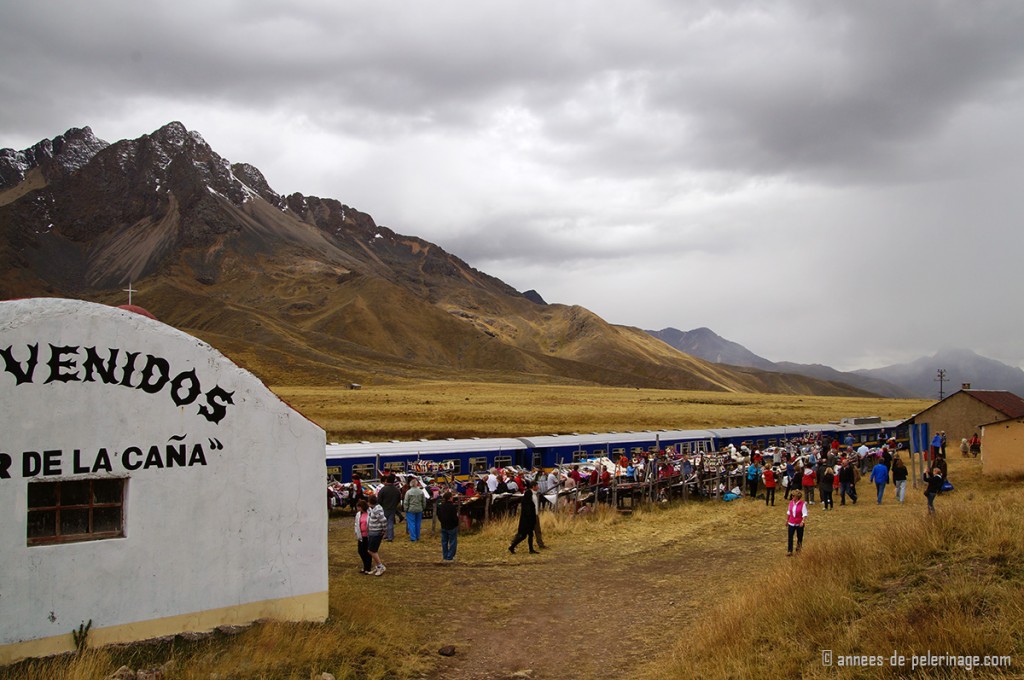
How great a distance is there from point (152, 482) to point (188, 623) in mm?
1908

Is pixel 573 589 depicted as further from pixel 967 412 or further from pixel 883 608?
pixel 967 412

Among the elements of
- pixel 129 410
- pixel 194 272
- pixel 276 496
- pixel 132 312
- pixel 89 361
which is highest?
pixel 194 272

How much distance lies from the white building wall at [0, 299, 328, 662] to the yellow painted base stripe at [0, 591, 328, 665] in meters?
0.02

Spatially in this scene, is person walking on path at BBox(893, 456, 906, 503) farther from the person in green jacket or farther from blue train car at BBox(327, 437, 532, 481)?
blue train car at BBox(327, 437, 532, 481)

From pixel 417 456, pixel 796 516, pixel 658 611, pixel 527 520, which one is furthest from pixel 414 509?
pixel 417 456

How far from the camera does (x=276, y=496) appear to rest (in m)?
10.7

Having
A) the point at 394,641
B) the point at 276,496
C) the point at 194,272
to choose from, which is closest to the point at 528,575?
the point at 394,641

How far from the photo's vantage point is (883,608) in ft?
28.0

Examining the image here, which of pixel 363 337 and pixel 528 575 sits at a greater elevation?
pixel 363 337

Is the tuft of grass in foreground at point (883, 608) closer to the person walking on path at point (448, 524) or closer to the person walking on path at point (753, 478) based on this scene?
the person walking on path at point (448, 524)

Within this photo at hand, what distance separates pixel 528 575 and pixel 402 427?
4075cm

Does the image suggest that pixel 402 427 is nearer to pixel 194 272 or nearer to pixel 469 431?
pixel 469 431

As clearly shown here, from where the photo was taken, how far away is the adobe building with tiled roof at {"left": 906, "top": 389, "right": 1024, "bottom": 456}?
124 feet

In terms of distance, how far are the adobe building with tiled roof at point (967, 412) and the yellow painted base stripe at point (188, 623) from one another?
34876 mm
